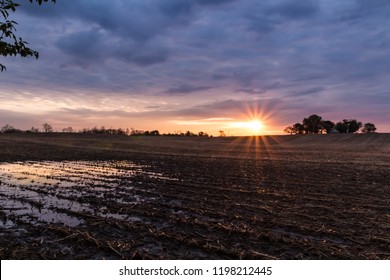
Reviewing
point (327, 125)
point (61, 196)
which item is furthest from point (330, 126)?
point (61, 196)

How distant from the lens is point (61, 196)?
12273mm

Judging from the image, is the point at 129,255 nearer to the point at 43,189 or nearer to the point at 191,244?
the point at 191,244

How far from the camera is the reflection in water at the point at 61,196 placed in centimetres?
943

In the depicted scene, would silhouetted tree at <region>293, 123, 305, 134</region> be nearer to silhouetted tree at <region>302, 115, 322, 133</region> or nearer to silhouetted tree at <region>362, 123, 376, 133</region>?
silhouetted tree at <region>302, 115, 322, 133</region>

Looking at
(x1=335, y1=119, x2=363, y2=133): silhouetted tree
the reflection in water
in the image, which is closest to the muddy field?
the reflection in water

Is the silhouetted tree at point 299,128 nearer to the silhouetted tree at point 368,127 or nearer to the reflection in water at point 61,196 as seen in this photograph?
the silhouetted tree at point 368,127

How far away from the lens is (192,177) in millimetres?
18531

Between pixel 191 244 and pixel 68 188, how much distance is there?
8.66 m

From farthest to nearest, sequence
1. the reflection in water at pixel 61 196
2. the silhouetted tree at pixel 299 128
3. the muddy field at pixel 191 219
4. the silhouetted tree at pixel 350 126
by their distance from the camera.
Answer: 1. the silhouetted tree at pixel 299 128
2. the silhouetted tree at pixel 350 126
3. the reflection in water at pixel 61 196
4. the muddy field at pixel 191 219

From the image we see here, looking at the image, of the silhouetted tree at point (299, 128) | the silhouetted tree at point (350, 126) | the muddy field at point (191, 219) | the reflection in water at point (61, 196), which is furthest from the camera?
the silhouetted tree at point (299, 128)

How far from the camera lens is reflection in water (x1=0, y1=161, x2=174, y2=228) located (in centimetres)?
943

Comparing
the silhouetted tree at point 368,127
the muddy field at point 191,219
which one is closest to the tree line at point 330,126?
the silhouetted tree at point 368,127

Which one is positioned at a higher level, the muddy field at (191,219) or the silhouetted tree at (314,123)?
the silhouetted tree at (314,123)
